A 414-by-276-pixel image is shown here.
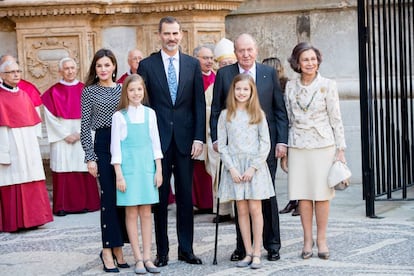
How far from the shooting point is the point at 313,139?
7.88m

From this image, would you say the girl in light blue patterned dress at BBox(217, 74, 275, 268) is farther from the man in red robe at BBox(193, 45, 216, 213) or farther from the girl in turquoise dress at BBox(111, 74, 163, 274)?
the man in red robe at BBox(193, 45, 216, 213)

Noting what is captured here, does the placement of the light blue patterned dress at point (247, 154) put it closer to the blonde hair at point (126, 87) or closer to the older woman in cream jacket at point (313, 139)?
the older woman in cream jacket at point (313, 139)

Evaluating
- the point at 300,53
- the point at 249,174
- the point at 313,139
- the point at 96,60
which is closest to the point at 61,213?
the point at 96,60

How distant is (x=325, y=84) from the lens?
25.8ft

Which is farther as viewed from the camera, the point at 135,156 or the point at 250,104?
the point at 250,104

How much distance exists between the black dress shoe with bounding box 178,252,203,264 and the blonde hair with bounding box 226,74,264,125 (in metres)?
1.12

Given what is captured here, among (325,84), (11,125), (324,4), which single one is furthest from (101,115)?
(324,4)

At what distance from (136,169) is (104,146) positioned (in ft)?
1.12

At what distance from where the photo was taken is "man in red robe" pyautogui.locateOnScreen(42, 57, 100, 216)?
436 inches

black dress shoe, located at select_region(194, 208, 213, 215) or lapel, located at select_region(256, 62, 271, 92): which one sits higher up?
lapel, located at select_region(256, 62, 271, 92)

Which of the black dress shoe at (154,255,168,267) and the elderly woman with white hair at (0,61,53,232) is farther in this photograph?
the elderly woman with white hair at (0,61,53,232)

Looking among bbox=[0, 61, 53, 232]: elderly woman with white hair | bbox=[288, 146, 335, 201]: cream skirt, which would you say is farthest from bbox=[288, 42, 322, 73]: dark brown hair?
bbox=[0, 61, 53, 232]: elderly woman with white hair

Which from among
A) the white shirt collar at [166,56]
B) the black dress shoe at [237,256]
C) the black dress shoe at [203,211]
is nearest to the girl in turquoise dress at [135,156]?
the white shirt collar at [166,56]

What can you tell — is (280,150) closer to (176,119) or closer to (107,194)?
(176,119)
